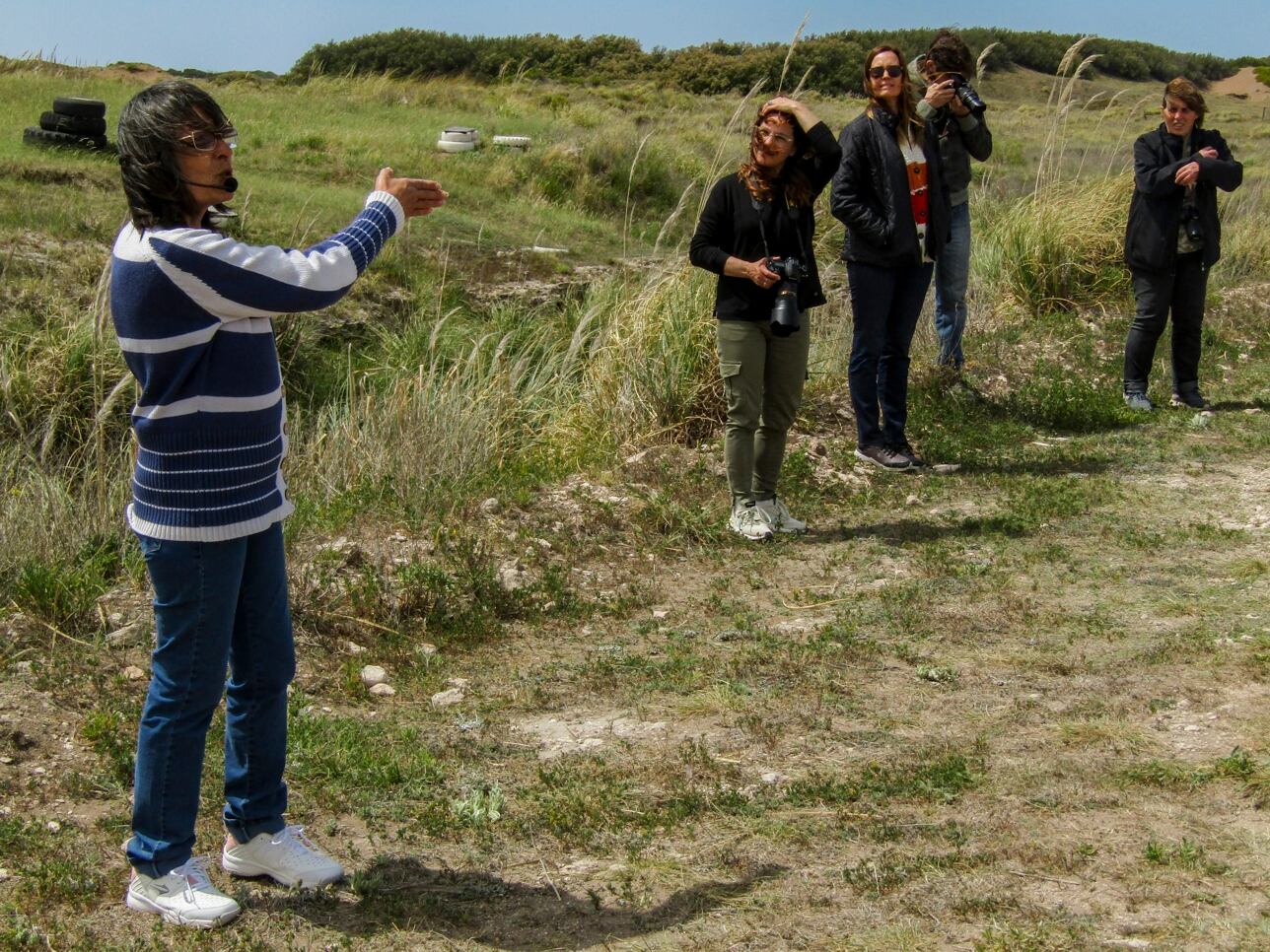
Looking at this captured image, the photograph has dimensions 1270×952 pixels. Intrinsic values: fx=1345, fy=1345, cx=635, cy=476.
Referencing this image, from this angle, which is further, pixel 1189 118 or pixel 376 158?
pixel 376 158

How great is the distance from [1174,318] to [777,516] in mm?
3509

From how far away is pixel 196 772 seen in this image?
311cm

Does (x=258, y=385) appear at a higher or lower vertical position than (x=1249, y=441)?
higher

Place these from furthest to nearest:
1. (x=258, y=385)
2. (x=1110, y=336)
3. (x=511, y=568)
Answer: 1. (x=1110, y=336)
2. (x=511, y=568)
3. (x=258, y=385)

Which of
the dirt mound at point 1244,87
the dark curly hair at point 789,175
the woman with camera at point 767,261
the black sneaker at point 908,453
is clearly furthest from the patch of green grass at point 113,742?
the dirt mound at point 1244,87

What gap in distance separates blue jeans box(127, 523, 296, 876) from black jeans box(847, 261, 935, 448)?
4.20 metres

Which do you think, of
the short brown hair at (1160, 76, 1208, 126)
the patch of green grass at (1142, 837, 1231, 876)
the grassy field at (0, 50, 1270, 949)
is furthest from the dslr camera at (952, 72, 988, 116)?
the patch of green grass at (1142, 837, 1231, 876)

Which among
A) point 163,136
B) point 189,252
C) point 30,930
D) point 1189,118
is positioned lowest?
point 30,930

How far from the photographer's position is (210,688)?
3.06m

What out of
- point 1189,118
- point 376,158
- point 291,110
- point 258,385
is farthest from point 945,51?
point 291,110

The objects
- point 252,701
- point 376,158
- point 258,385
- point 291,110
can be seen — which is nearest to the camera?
point 258,385

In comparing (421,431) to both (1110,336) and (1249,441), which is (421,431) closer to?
(1249,441)

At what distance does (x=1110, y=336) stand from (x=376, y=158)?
9.24m

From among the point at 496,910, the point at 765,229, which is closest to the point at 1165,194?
the point at 765,229
